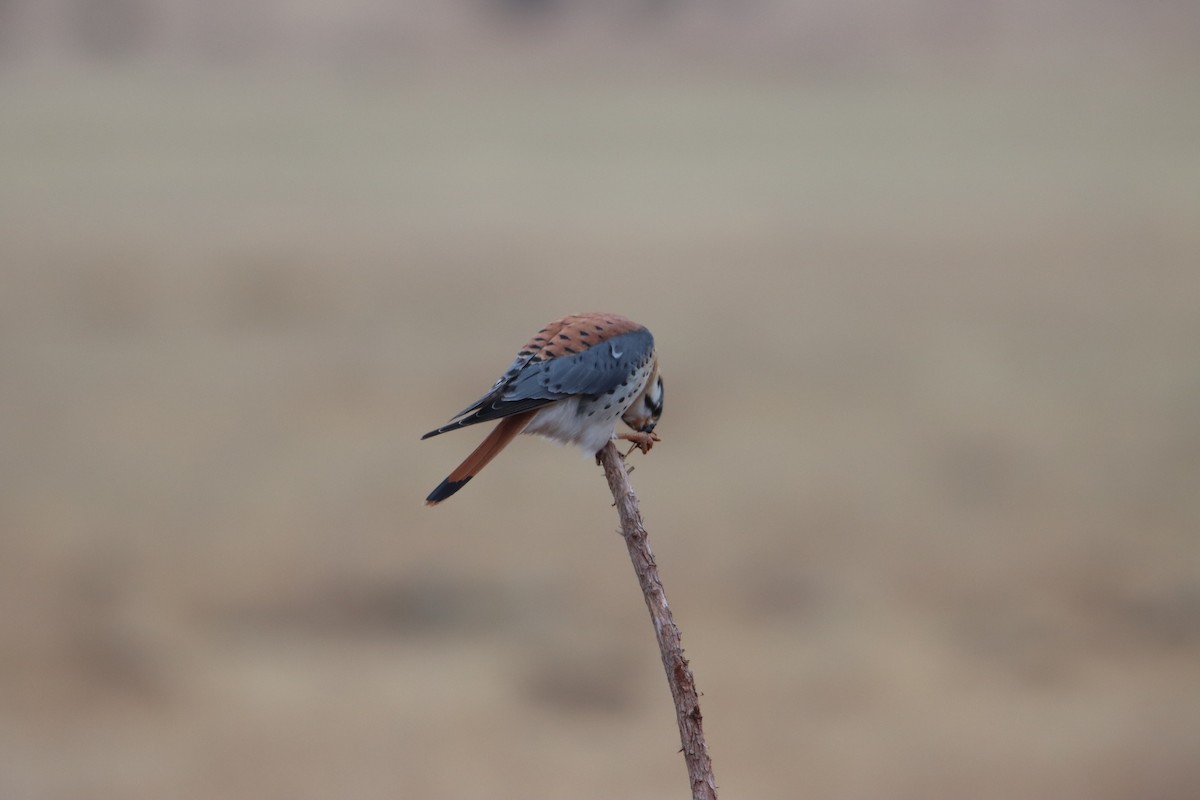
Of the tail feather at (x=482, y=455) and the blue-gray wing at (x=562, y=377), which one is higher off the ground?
the blue-gray wing at (x=562, y=377)

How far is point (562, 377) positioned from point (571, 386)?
0.03 metres

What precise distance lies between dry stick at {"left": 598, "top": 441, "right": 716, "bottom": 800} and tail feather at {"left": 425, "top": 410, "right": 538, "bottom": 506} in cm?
40

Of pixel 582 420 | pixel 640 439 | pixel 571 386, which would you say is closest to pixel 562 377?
pixel 571 386

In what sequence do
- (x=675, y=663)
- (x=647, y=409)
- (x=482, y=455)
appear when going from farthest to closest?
1. (x=647, y=409)
2. (x=482, y=455)
3. (x=675, y=663)

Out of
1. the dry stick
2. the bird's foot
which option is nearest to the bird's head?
the bird's foot

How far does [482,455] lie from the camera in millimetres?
3244

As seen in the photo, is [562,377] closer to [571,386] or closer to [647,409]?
[571,386]

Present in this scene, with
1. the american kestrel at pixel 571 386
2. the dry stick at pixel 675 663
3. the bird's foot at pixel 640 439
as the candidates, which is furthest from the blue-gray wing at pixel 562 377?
the dry stick at pixel 675 663

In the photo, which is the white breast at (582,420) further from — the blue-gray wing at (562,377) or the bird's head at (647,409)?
the bird's head at (647,409)

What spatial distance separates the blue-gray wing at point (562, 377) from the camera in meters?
3.23

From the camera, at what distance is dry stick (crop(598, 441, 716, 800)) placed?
8.43 ft

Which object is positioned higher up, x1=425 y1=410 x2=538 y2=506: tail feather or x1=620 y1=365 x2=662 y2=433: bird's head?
x1=620 y1=365 x2=662 y2=433: bird's head

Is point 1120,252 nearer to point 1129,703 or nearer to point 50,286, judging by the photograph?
point 1129,703

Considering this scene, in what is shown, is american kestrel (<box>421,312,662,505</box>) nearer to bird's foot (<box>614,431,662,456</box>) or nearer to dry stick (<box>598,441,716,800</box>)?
bird's foot (<box>614,431,662,456</box>)
